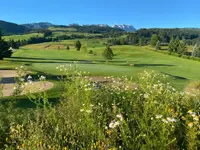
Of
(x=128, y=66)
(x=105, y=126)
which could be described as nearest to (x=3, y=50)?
(x=128, y=66)

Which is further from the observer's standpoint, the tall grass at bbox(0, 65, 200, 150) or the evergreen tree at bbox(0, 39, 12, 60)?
the evergreen tree at bbox(0, 39, 12, 60)

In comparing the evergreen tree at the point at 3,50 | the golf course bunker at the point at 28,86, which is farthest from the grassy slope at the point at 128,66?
the golf course bunker at the point at 28,86

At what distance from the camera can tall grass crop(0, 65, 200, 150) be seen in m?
3.50

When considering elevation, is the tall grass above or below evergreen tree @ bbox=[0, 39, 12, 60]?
above

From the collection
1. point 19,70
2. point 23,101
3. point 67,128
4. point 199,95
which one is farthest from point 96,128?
point 23,101

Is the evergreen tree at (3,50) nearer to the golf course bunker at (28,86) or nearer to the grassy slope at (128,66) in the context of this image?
the grassy slope at (128,66)

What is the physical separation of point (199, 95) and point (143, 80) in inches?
60.7

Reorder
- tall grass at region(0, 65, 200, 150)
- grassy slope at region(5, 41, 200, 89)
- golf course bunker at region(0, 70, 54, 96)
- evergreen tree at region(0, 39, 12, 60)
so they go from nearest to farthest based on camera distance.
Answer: tall grass at region(0, 65, 200, 150) → golf course bunker at region(0, 70, 54, 96) → grassy slope at region(5, 41, 200, 89) → evergreen tree at region(0, 39, 12, 60)

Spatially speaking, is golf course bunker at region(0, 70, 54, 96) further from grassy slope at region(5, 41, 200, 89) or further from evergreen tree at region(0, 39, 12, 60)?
evergreen tree at region(0, 39, 12, 60)

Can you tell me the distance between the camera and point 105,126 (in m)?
3.88

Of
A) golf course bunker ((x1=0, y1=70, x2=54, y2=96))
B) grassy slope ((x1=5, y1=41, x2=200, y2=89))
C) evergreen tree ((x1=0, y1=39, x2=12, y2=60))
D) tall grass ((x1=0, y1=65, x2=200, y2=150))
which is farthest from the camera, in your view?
evergreen tree ((x1=0, y1=39, x2=12, y2=60))

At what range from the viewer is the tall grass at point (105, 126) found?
3496mm

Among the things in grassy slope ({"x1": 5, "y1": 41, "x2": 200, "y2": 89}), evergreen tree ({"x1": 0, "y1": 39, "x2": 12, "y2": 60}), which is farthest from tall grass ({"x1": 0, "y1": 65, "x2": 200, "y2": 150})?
evergreen tree ({"x1": 0, "y1": 39, "x2": 12, "y2": 60})

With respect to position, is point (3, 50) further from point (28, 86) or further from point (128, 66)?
point (28, 86)
